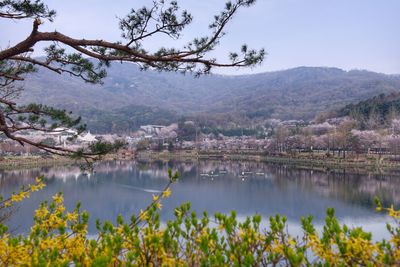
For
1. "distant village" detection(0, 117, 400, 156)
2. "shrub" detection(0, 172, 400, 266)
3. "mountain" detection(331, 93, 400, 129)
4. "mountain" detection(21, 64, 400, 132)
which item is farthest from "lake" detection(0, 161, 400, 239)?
"mountain" detection(21, 64, 400, 132)

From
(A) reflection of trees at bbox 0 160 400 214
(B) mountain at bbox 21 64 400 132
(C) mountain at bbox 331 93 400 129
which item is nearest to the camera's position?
(A) reflection of trees at bbox 0 160 400 214

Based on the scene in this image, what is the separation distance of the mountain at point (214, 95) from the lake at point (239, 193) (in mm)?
33712

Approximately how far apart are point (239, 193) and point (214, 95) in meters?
144

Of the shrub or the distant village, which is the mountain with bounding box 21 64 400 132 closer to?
the distant village

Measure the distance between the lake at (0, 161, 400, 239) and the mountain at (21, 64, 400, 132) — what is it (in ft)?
111

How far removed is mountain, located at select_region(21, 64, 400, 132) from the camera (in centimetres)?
9688

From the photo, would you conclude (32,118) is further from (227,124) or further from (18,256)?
(227,124)

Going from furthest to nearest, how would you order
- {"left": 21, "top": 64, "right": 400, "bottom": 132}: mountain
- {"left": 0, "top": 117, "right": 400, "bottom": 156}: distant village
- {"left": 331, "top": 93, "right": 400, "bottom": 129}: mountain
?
1. {"left": 21, "top": 64, "right": 400, "bottom": 132}: mountain
2. {"left": 331, "top": 93, "right": 400, "bottom": 129}: mountain
3. {"left": 0, "top": 117, "right": 400, "bottom": 156}: distant village

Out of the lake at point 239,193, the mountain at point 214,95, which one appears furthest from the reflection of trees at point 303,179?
the mountain at point 214,95

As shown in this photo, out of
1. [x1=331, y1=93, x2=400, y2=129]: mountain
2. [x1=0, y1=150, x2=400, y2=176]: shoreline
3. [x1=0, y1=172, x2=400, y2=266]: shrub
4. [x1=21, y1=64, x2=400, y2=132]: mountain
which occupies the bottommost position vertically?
[x1=0, y1=150, x2=400, y2=176]: shoreline

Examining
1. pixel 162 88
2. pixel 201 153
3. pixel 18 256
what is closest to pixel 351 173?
pixel 201 153

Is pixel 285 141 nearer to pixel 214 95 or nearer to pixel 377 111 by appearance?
pixel 377 111

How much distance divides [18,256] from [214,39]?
2857mm

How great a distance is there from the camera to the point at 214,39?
12.9ft
